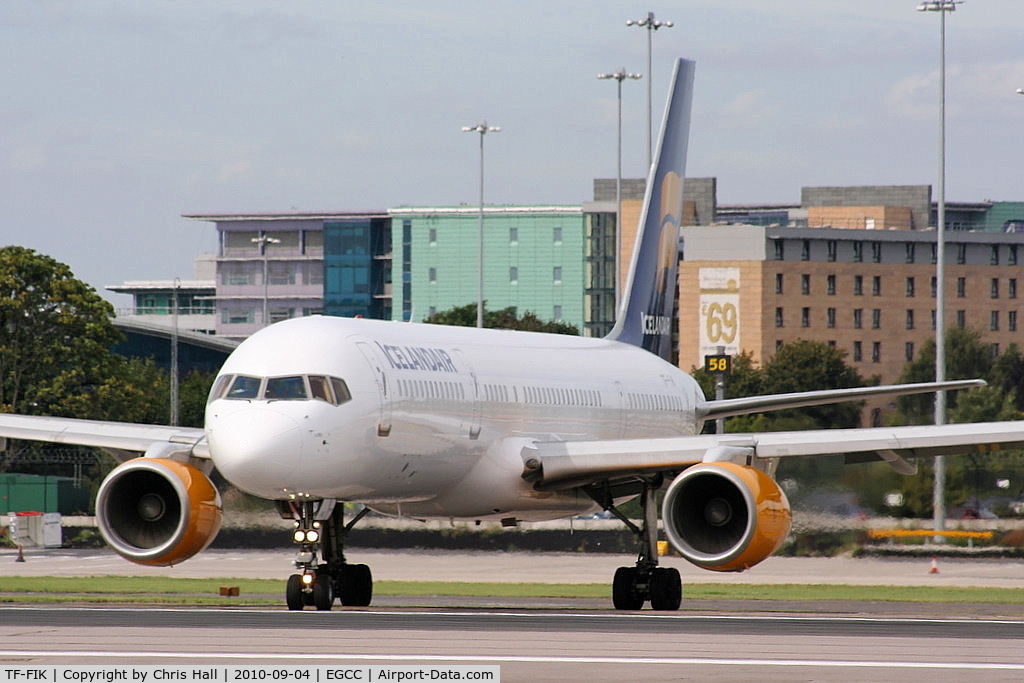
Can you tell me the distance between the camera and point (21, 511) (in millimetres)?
59156

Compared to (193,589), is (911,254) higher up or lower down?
higher up

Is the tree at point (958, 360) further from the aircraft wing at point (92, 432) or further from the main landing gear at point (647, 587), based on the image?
the aircraft wing at point (92, 432)

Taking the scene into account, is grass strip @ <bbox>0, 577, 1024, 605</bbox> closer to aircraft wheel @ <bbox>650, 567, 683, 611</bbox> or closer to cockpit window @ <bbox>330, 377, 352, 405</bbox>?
aircraft wheel @ <bbox>650, 567, 683, 611</bbox>

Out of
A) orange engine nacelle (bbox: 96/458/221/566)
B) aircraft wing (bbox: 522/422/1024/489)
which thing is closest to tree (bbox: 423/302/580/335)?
aircraft wing (bbox: 522/422/1024/489)

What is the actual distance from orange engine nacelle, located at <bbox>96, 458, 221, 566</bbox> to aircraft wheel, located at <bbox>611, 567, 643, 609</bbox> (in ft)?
21.4

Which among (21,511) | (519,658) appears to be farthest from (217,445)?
(21,511)

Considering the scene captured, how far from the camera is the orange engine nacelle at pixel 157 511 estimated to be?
90.7 feet

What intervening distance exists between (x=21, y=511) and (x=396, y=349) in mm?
33385

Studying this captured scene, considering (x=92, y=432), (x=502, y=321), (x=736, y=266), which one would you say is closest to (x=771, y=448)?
(x=92, y=432)

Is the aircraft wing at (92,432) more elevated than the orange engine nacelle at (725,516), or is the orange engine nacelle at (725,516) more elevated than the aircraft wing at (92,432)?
the aircraft wing at (92,432)

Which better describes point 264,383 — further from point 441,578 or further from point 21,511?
point 21,511

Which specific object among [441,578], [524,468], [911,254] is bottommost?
[441,578]

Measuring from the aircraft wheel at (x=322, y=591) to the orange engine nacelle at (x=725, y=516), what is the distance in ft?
15.5

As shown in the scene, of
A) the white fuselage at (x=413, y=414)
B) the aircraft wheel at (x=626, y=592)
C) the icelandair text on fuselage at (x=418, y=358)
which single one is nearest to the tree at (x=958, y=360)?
the white fuselage at (x=413, y=414)
